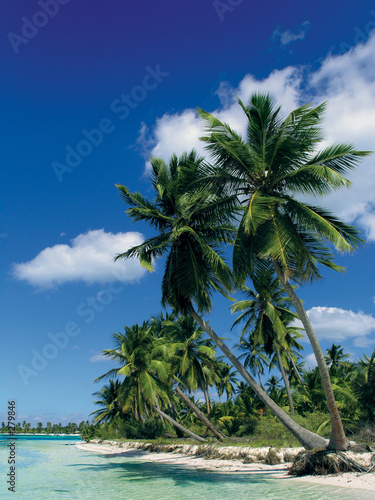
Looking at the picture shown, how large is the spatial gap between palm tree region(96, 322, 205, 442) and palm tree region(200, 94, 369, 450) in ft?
44.6

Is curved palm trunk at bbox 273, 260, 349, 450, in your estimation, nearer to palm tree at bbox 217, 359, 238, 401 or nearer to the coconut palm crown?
the coconut palm crown

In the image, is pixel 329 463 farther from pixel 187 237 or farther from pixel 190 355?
pixel 190 355

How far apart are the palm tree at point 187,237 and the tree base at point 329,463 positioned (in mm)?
2212

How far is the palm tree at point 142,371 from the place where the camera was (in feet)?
77.0

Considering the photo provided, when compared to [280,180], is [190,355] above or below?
below

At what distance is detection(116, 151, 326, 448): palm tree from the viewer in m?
13.6

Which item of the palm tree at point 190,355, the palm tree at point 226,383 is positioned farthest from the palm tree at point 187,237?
the palm tree at point 226,383

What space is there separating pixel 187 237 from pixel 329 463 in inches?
347

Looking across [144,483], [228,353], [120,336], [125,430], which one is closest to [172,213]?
[228,353]

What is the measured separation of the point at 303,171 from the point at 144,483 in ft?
35.4

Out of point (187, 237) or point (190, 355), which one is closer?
point (187, 237)

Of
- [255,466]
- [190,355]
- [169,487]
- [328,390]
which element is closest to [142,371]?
[190,355]

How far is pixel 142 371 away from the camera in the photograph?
80.9 ft

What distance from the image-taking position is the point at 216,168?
12508 millimetres
